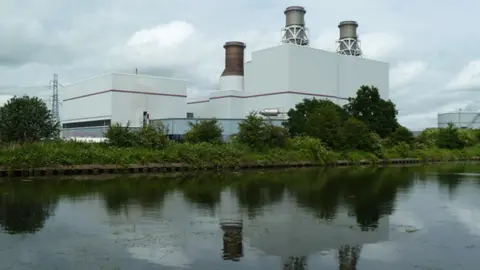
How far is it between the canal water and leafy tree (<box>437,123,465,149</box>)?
165 ft

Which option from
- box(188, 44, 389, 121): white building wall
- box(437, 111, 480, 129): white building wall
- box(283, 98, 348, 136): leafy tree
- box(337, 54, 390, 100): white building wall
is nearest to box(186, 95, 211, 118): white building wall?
box(188, 44, 389, 121): white building wall

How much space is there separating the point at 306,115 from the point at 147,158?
88.2 ft

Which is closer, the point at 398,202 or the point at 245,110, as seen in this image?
the point at 398,202

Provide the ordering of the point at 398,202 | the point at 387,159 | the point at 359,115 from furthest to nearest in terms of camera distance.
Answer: the point at 359,115 < the point at 387,159 < the point at 398,202

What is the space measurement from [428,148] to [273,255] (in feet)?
193

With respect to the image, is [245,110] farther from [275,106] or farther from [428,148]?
[428,148]

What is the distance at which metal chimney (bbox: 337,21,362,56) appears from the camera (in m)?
79.4

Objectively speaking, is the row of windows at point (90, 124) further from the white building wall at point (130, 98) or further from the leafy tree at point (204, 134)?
the leafy tree at point (204, 134)

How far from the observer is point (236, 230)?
1053 centimetres

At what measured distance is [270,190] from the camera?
20.1 m

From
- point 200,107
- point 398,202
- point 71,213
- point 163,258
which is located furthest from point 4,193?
point 200,107

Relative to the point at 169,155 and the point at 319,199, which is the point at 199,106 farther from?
the point at 319,199

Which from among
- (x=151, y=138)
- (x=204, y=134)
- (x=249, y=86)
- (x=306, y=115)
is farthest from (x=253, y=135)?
(x=249, y=86)

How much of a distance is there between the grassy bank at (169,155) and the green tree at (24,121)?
11.4 ft
